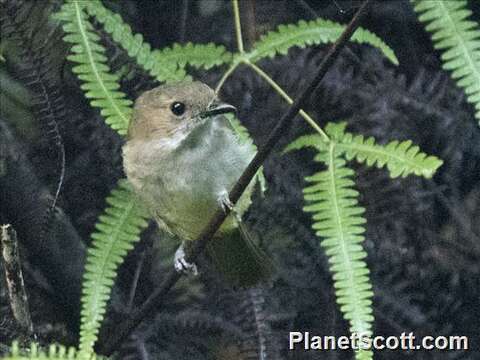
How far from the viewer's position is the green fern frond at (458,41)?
2803 millimetres

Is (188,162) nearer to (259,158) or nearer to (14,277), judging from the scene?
(14,277)

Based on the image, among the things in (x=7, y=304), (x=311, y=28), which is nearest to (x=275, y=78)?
(x=311, y=28)

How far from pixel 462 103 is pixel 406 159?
0.90 m

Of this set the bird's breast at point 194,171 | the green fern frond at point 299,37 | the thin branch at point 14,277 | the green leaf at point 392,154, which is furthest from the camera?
the green fern frond at point 299,37

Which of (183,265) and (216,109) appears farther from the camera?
(183,265)

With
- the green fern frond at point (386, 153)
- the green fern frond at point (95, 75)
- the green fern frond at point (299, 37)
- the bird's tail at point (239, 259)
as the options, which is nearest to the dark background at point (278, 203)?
the bird's tail at point (239, 259)

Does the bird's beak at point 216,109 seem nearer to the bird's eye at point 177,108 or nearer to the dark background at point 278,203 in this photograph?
the bird's eye at point 177,108

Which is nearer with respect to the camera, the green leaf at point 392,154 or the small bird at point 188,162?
the green leaf at point 392,154

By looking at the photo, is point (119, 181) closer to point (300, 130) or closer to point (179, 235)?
point (179, 235)

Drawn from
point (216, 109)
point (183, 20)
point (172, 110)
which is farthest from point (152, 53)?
point (183, 20)

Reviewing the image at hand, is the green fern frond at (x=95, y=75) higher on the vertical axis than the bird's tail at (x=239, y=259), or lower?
higher

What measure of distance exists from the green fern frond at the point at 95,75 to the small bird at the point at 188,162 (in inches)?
5.7

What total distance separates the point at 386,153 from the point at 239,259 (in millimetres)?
718

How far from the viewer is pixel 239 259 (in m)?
3.26
